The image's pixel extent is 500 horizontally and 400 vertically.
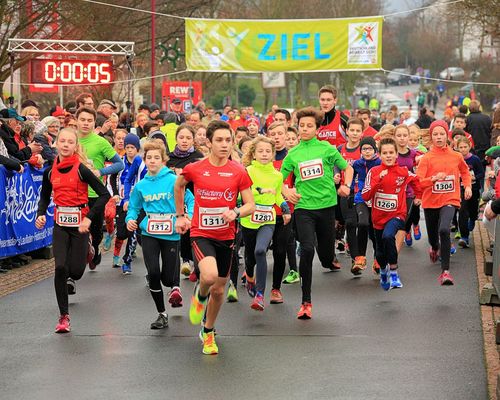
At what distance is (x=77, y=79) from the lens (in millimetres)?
25844

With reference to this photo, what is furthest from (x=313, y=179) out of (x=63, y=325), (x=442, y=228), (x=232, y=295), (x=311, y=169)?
(x=63, y=325)

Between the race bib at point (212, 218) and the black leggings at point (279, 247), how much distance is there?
2.45 m

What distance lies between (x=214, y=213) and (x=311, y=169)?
7.35ft

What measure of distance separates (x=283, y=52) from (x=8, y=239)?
538 inches

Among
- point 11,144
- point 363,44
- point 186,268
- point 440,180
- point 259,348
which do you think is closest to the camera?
point 259,348

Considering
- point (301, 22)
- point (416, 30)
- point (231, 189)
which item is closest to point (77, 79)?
point (301, 22)

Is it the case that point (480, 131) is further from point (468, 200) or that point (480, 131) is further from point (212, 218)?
point (212, 218)

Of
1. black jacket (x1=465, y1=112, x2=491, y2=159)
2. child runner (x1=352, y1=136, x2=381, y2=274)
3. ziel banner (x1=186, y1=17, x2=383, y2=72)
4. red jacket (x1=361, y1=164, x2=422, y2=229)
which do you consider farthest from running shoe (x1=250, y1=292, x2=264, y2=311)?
ziel banner (x1=186, y1=17, x2=383, y2=72)

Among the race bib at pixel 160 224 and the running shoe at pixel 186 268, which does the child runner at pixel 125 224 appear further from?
the race bib at pixel 160 224

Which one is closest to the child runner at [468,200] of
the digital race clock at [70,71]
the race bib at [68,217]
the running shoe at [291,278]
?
the running shoe at [291,278]

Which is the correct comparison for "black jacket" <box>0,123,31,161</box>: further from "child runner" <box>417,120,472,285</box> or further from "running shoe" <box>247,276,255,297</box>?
"child runner" <box>417,120,472,285</box>

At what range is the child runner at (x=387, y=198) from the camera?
1235 cm

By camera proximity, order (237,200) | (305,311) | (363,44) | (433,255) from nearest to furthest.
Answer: (305,311) < (237,200) < (433,255) < (363,44)

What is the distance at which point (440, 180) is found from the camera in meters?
13.4
